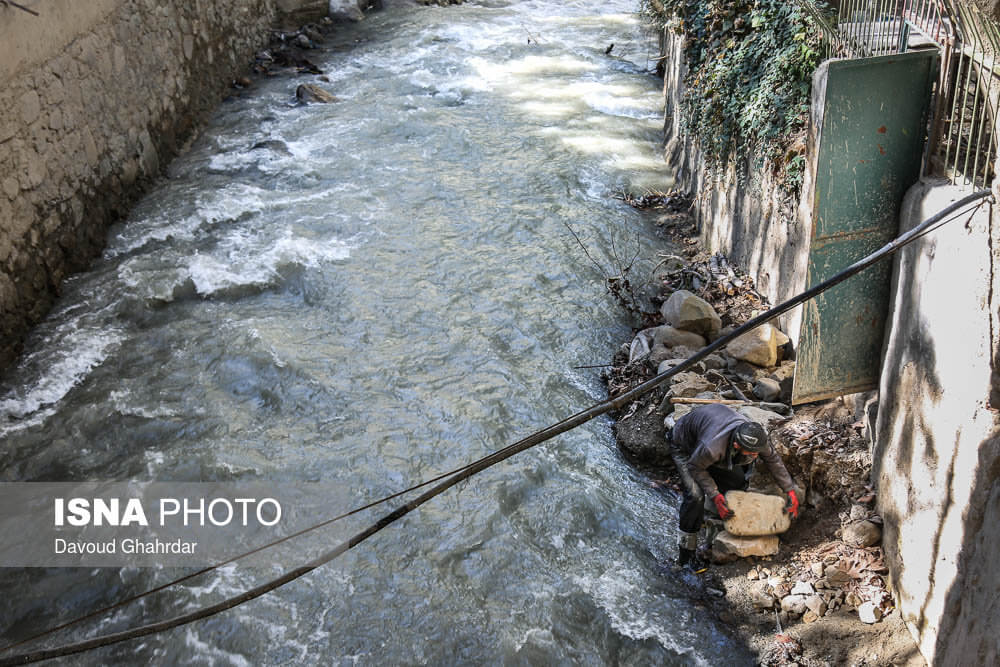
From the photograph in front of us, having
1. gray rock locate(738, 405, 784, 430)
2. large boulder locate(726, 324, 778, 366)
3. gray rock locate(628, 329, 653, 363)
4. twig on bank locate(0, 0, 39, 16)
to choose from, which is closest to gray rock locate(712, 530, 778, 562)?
gray rock locate(738, 405, 784, 430)

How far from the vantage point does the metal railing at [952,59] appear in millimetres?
4875

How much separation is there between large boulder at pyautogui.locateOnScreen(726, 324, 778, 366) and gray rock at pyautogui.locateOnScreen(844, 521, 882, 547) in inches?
73.8

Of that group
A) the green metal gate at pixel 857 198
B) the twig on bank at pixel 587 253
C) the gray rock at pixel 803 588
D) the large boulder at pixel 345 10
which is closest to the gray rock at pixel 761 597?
the gray rock at pixel 803 588

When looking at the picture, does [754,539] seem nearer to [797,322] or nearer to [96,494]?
[797,322]

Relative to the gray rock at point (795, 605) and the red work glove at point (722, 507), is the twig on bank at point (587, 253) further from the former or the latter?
the gray rock at point (795, 605)

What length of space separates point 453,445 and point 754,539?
2331 millimetres

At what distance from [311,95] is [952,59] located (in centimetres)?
1009

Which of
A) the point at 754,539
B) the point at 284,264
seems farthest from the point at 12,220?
the point at 754,539

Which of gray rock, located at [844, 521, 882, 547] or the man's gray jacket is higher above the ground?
the man's gray jacket

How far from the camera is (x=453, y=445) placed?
22.7ft

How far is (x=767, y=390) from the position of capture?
23.0 ft

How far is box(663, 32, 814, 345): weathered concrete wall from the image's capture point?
7.31 metres

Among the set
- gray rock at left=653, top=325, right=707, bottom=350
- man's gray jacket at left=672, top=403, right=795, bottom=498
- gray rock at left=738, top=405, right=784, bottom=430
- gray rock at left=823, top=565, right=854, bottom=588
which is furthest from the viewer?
gray rock at left=653, top=325, right=707, bottom=350

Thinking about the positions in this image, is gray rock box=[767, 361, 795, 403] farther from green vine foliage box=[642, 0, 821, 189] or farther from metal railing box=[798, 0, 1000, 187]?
metal railing box=[798, 0, 1000, 187]
